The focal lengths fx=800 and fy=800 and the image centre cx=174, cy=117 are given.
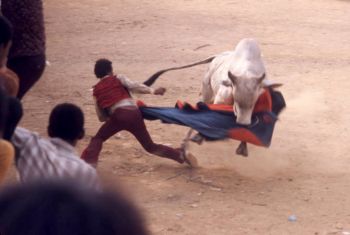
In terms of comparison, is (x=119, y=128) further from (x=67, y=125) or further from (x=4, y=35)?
(x=67, y=125)

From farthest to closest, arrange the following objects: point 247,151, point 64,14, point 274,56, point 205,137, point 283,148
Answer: point 64,14 → point 274,56 → point 283,148 → point 247,151 → point 205,137

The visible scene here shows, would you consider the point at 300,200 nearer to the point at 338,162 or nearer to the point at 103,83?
the point at 338,162

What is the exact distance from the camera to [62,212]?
1511mm

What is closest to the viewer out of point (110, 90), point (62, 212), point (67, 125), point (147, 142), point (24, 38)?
point (62, 212)

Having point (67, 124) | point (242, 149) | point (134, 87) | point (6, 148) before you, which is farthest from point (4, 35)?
point (242, 149)

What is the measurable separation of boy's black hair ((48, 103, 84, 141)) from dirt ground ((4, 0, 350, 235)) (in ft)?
1.23

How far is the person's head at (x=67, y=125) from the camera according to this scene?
4305mm

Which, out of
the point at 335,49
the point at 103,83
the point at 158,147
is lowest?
the point at 335,49

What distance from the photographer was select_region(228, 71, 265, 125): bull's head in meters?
7.01

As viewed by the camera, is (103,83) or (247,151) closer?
(103,83)

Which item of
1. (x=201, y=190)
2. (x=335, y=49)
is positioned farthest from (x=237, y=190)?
(x=335, y=49)

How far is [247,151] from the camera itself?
298 inches

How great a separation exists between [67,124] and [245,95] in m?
3.00

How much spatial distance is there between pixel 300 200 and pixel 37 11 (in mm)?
2596
